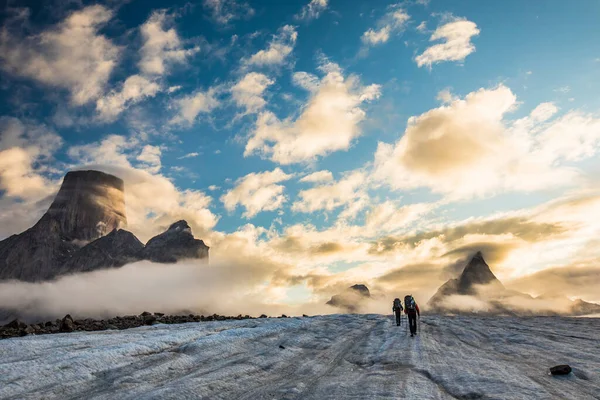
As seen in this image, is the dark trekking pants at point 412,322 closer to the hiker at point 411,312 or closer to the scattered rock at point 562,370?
the hiker at point 411,312

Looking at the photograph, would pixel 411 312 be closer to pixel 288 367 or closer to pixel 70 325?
pixel 288 367

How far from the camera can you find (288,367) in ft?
56.3

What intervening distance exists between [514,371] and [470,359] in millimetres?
3041

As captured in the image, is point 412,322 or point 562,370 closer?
point 562,370

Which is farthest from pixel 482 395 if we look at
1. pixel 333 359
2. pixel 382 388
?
pixel 333 359

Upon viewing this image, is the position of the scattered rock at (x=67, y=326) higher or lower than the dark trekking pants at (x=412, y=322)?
higher

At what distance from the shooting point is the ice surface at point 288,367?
12.8 meters

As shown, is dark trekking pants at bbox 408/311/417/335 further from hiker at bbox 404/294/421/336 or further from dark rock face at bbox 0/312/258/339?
dark rock face at bbox 0/312/258/339

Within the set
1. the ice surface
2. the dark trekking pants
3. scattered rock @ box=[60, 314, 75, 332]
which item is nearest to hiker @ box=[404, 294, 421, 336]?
the dark trekking pants

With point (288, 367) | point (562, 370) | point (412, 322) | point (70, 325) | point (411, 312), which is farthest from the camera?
point (411, 312)

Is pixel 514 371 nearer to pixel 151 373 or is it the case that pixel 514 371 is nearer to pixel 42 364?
pixel 151 373

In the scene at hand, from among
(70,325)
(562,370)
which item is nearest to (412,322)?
(562,370)

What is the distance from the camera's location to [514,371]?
15.5 m

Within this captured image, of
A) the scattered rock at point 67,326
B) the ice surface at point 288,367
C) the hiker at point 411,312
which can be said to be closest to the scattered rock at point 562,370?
the ice surface at point 288,367
